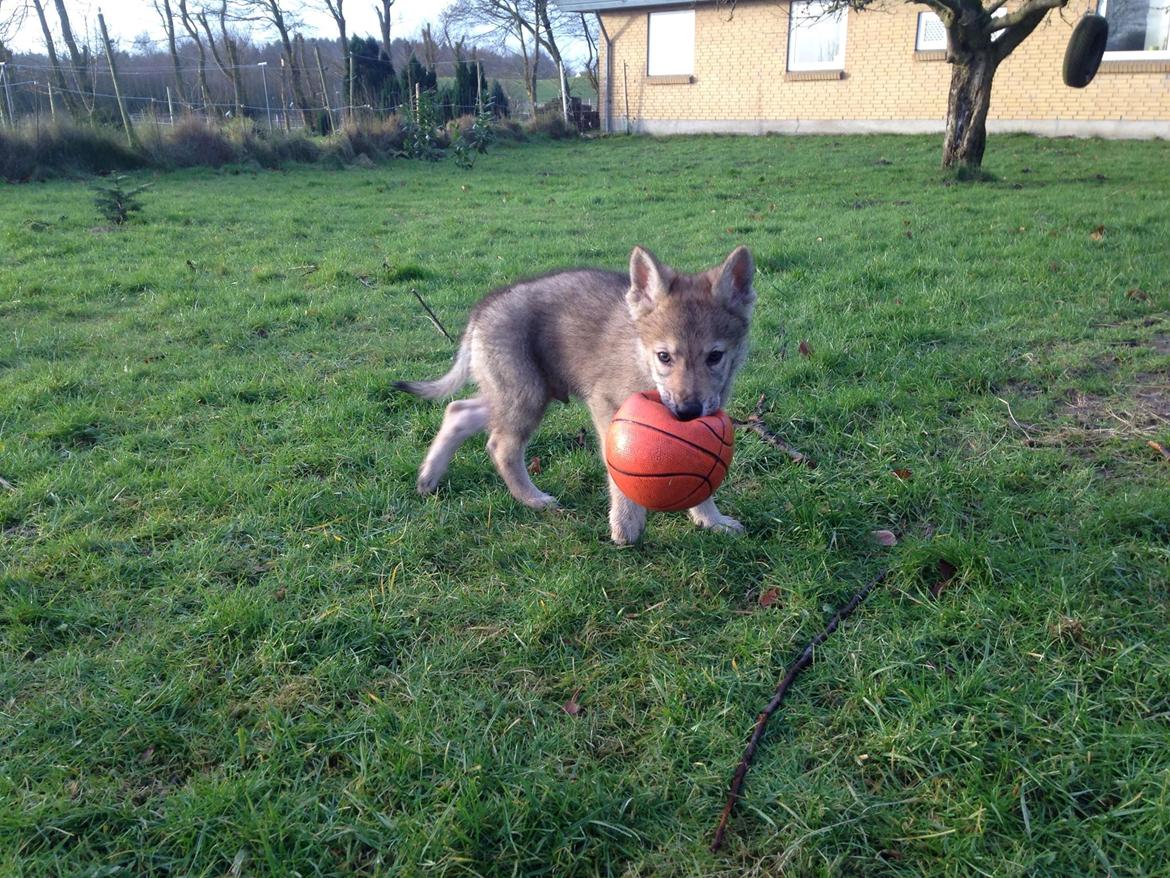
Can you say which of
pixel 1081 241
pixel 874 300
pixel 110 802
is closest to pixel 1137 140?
pixel 1081 241

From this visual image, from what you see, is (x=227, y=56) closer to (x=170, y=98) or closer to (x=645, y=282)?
(x=170, y=98)

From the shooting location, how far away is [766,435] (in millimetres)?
4375

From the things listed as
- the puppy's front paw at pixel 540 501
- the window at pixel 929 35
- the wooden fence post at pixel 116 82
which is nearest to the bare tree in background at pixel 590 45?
the window at pixel 929 35

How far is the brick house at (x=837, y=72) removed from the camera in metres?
20.5

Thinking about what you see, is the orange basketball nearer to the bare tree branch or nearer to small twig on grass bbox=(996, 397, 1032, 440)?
small twig on grass bbox=(996, 397, 1032, 440)

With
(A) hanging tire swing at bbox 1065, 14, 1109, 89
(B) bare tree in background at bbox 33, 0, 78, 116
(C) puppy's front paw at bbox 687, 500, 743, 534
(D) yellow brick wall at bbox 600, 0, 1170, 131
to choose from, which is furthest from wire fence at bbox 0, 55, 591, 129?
(C) puppy's front paw at bbox 687, 500, 743, 534

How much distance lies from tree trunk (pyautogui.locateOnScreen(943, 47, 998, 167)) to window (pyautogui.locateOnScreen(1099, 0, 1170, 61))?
1046 cm

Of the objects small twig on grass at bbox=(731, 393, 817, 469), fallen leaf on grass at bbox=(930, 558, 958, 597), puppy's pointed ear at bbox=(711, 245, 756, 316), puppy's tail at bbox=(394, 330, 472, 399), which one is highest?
puppy's pointed ear at bbox=(711, 245, 756, 316)

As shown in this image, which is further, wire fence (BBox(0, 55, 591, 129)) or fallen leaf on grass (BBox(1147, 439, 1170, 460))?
wire fence (BBox(0, 55, 591, 129))

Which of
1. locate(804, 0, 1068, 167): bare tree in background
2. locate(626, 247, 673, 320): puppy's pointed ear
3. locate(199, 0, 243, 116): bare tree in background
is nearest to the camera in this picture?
locate(626, 247, 673, 320): puppy's pointed ear

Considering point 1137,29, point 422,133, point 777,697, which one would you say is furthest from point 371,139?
point 777,697

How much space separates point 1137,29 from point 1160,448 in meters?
22.7

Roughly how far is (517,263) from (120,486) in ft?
17.0

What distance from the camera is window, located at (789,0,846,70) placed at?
2417 cm
